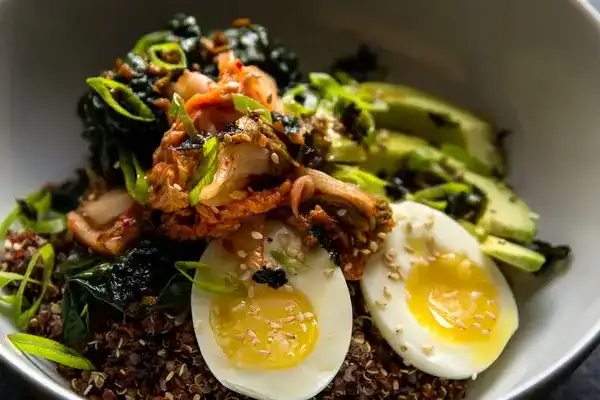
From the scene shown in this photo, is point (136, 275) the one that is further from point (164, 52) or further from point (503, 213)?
point (503, 213)

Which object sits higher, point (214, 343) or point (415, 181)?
point (415, 181)

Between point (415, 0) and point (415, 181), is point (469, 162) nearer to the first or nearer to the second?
point (415, 181)

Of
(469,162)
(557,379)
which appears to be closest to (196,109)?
(469,162)

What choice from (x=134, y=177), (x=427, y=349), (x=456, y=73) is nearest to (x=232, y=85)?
(x=134, y=177)

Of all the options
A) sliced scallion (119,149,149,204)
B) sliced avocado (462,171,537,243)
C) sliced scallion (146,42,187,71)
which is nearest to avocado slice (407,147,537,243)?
sliced avocado (462,171,537,243)

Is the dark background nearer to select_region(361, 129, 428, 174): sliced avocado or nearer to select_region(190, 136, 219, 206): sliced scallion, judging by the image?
select_region(190, 136, 219, 206): sliced scallion

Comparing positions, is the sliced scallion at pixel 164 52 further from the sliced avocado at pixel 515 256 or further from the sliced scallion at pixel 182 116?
the sliced avocado at pixel 515 256

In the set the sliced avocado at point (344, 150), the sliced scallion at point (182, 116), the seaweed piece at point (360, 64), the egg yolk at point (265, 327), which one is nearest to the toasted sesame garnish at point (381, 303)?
the egg yolk at point (265, 327)
